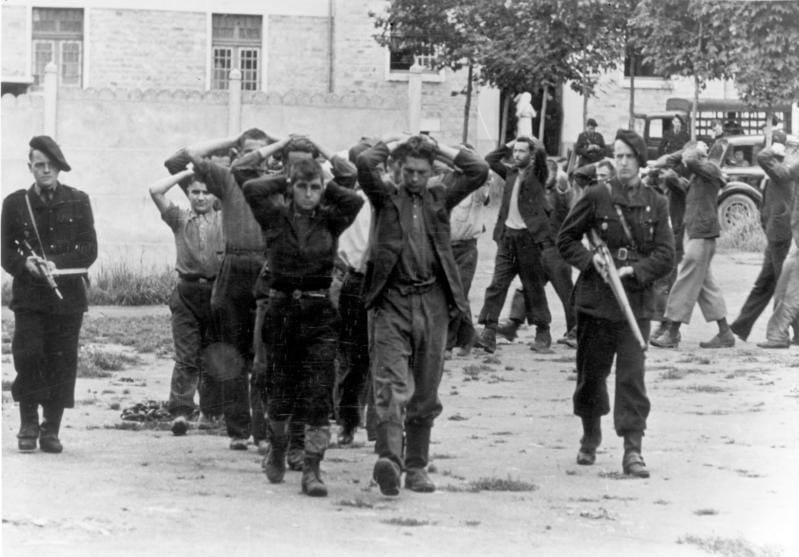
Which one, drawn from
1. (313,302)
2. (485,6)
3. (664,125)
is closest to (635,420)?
(313,302)

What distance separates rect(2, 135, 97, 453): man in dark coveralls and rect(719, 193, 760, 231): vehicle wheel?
19544mm

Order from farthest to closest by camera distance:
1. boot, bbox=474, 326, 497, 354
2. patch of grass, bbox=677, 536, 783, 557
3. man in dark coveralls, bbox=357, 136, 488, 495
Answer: boot, bbox=474, 326, 497, 354 < man in dark coveralls, bbox=357, 136, 488, 495 < patch of grass, bbox=677, 536, 783, 557

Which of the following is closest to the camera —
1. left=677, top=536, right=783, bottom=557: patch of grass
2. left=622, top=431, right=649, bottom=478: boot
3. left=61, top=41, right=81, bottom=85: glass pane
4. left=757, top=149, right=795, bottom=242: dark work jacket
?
left=677, top=536, right=783, bottom=557: patch of grass

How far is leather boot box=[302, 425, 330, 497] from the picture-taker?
29.9 ft

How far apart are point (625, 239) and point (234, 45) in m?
29.5

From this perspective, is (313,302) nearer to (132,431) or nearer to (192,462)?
(192,462)

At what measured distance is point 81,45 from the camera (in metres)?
37.5

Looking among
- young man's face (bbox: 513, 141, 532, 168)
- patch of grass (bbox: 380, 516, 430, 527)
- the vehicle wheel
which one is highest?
young man's face (bbox: 513, 141, 532, 168)

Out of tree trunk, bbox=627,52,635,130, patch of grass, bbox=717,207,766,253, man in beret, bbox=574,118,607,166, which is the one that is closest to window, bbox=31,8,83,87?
tree trunk, bbox=627,52,635,130

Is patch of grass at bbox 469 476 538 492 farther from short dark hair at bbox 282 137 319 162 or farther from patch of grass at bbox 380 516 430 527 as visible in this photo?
short dark hair at bbox 282 137 319 162

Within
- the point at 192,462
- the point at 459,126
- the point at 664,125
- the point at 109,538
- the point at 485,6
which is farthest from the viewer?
the point at 459,126

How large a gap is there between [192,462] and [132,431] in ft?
4.29

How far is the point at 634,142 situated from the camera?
33.8ft

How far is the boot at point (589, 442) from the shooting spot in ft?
34.0
